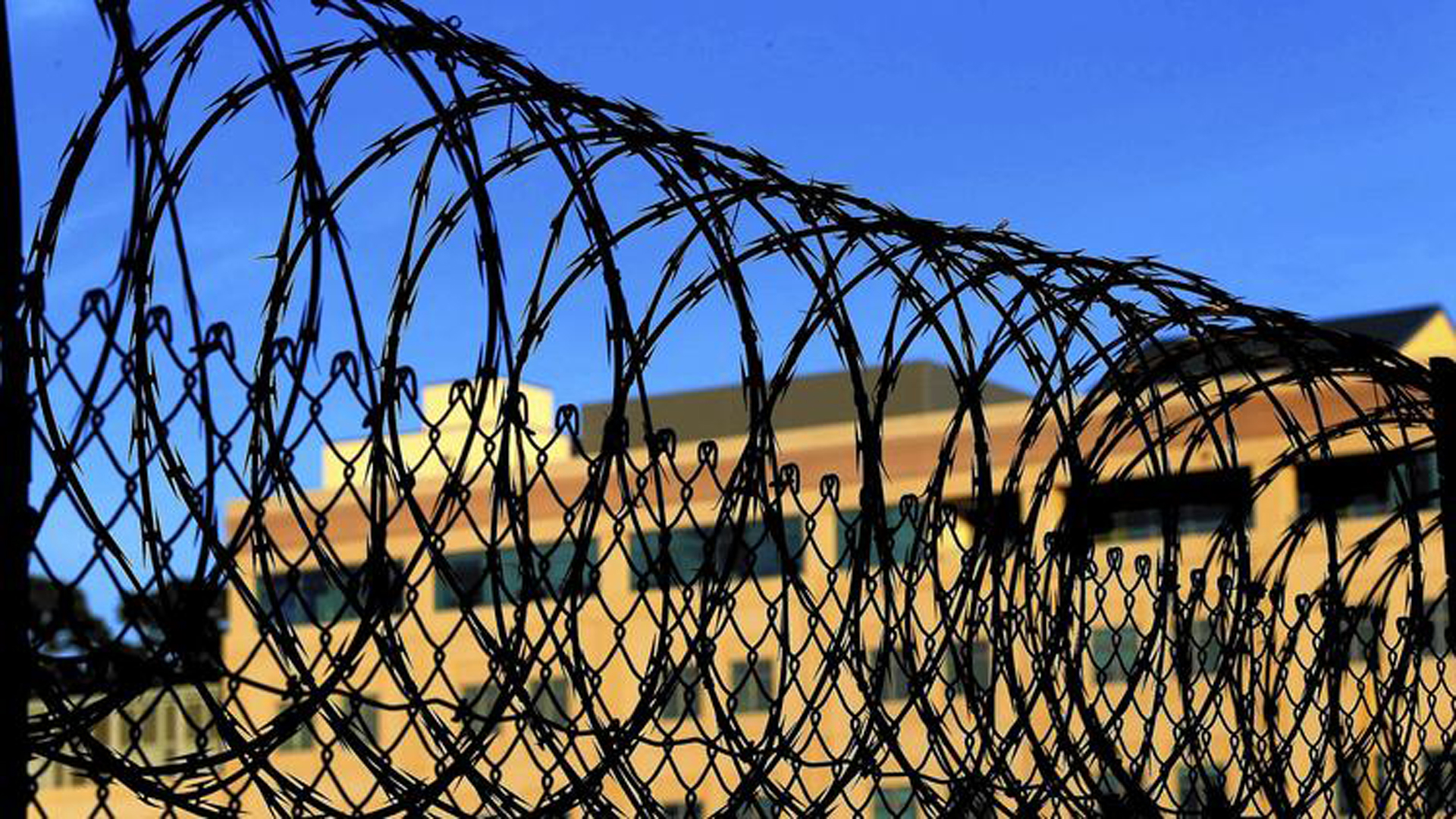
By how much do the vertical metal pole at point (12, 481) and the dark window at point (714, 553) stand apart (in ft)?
2.88

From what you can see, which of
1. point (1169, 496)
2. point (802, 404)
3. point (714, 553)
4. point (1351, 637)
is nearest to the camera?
point (714, 553)

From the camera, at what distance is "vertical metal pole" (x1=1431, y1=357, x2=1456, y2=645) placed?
4934mm

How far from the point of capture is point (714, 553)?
3215 millimetres

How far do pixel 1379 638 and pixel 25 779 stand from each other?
11.9 ft

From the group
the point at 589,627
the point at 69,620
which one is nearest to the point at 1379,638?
the point at 69,620

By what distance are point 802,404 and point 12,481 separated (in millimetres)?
49871

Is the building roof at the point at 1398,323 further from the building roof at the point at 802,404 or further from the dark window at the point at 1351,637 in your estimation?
the dark window at the point at 1351,637

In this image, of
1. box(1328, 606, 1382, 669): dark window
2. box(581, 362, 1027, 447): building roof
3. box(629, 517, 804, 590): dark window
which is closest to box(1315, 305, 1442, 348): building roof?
box(581, 362, 1027, 447): building roof

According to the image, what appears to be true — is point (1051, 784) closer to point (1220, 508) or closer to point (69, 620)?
point (69, 620)

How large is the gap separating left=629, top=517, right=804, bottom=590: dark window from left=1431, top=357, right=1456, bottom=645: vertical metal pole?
1.51 m

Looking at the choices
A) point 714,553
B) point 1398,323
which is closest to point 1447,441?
point 714,553

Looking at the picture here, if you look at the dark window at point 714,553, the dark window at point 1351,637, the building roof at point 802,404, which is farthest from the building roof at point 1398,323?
the dark window at point 1351,637

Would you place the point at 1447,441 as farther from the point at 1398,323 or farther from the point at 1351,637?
the point at 1398,323

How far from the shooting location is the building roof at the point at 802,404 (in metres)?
50.8
